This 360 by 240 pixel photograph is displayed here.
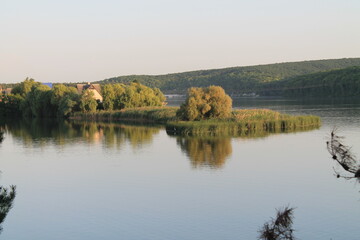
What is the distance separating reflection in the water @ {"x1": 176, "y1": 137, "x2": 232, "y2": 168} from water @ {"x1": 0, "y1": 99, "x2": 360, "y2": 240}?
0.21 feet

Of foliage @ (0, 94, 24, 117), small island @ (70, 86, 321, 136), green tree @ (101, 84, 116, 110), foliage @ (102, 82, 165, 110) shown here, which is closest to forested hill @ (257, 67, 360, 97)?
foliage @ (102, 82, 165, 110)

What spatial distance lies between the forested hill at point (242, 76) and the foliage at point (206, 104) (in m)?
113

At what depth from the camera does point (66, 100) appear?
2512 inches

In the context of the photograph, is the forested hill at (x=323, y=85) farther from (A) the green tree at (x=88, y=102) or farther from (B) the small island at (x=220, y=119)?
(B) the small island at (x=220, y=119)

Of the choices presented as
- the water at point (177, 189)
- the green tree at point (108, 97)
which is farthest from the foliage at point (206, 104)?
the green tree at point (108, 97)

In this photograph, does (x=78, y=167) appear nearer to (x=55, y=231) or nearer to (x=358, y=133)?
(x=55, y=231)

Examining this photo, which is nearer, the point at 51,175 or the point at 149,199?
the point at 149,199

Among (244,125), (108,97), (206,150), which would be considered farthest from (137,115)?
(206,150)

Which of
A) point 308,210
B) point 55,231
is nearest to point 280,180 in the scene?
point 308,210

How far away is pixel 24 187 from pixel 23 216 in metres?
4.52

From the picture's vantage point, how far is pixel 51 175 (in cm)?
2327

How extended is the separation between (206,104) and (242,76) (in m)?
131

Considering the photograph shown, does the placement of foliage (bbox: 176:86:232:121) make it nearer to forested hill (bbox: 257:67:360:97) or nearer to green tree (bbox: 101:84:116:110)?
green tree (bbox: 101:84:116:110)

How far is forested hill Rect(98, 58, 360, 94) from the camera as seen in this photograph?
160m
